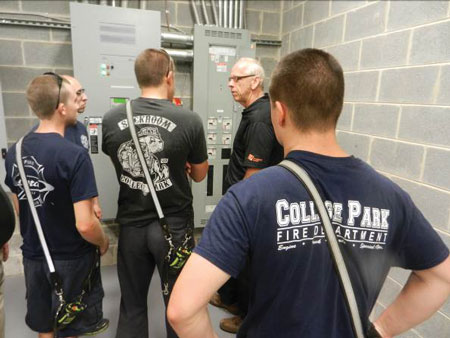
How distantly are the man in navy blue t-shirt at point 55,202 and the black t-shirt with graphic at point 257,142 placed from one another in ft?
2.84

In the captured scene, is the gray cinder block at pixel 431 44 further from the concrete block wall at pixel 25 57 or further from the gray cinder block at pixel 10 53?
the gray cinder block at pixel 10 53

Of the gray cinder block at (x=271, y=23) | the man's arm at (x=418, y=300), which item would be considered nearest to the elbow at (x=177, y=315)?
the man's arm at (x=418, y=300)

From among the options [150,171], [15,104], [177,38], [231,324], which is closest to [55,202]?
[150,171]

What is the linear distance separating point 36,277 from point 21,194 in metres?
0.42

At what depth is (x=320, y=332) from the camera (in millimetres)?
789

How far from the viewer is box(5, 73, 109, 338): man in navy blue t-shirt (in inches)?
54.9

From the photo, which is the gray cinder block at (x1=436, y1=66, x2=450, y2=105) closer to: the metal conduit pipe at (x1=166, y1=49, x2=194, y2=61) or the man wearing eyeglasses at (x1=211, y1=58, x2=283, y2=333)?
the man wearing eyeglasses at (x1=211, y1=58, x2=283, y2=333)

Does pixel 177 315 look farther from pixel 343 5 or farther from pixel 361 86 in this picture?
pixel 343 5

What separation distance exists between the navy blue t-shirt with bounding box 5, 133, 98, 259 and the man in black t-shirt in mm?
202

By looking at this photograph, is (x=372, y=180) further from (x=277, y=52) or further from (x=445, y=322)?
(x=277, y=52)

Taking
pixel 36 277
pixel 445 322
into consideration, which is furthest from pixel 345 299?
pixel 36 277

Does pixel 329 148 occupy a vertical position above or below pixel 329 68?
below

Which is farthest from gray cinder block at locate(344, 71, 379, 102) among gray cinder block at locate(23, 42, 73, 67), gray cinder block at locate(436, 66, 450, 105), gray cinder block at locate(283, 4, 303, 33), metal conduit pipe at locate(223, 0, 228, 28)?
gray cinder block at locate(23, 42, 73, 67)

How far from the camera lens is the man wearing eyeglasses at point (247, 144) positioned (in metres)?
1.83
